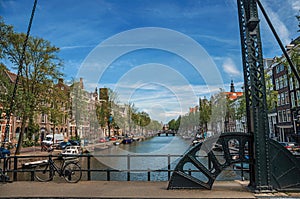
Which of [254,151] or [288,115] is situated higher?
[288,115]

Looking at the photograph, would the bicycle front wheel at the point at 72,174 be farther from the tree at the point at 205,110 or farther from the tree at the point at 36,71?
the tree at the point at 205,110

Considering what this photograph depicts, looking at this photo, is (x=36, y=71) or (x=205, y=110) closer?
(x=36, y=71)

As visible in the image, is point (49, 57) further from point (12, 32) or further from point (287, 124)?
point (287, 124)

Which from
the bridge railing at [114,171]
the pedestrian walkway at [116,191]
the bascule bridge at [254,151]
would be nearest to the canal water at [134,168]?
the bridge railing at [114,171]

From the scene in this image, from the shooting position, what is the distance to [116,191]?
7789mm

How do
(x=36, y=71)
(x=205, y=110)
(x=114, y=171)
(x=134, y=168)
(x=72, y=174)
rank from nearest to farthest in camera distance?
(x=72, y=174) < (x=114, y=171) < (x=134, y=168) < (x=36, y=71) < (x=205, y=110)

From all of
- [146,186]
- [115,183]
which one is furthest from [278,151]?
[115,183]

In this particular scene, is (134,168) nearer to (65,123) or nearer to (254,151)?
(254,151)

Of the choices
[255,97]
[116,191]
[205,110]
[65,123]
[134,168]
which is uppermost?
[205,110]

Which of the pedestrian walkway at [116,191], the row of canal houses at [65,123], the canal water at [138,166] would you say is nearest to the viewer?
the pedestrian walkway at [116,191]

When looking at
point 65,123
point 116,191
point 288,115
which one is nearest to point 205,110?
point 288,115

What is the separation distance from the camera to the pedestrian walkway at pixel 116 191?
726cm

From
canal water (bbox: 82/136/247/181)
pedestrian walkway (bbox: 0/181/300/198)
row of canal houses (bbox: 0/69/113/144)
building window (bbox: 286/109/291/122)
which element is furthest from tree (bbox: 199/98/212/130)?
pedestrian walkway (bbox: 0/181/300/198)

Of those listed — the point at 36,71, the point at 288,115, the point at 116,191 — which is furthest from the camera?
the point at 288,115
